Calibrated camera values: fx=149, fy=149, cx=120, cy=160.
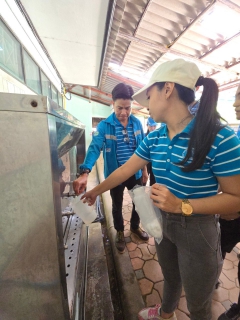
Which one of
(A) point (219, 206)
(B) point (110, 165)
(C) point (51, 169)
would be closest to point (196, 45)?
(B) point (110, 165)

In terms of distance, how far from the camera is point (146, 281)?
160 cm

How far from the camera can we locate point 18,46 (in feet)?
5.22

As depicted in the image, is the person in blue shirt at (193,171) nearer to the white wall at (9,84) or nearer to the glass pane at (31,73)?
the white wall at (9,84)

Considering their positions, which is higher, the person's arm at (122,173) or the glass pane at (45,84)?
the glass pane at (45,84)

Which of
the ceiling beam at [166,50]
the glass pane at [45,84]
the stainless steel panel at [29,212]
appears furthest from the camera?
the glass pane at [45,84]

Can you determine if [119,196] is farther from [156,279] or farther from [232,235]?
[232,235]

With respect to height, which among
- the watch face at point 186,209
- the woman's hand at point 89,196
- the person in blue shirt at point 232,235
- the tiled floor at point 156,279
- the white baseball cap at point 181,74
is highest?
the white baseball cap at point 181,74

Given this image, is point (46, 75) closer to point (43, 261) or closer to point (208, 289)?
point (43, 261)

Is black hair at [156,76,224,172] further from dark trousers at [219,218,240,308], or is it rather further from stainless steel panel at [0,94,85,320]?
dark trousers at [219,218,240,308]

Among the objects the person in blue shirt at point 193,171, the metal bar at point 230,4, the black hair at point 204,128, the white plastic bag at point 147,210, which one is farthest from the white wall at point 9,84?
the metal bar at point 230,4

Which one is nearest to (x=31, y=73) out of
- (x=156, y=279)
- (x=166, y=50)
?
(x=166, y=50)

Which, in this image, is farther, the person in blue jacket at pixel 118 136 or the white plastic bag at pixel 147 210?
the person in blue jacket at pixel 118 136

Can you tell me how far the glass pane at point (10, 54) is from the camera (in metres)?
1.29

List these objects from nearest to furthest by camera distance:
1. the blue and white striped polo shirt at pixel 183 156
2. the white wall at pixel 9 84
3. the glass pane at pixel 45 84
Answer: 1. the blue and white striped polo shirt at pixel 183 156
2. the white wall at pixel 9 84
3. the glass pane at pixel 45 84
